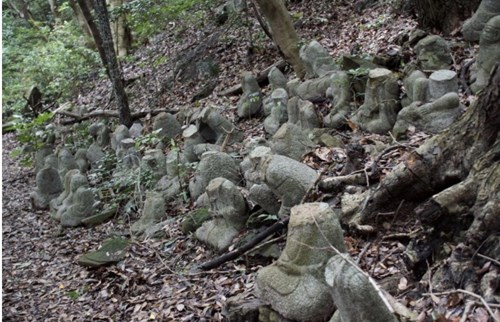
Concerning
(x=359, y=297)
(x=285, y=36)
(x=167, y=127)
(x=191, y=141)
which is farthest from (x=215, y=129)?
(x=359, y=297)

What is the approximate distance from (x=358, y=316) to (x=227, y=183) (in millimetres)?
2616

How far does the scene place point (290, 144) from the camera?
5.03m

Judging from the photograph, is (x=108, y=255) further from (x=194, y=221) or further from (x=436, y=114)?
(x=436, y=114)

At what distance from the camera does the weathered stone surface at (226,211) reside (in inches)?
180

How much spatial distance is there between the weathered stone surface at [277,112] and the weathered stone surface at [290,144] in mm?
1601

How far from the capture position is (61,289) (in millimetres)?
5430

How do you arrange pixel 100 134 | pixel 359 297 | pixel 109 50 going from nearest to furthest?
pixel 359 297 < pixel 109 50 < pixel 100 134

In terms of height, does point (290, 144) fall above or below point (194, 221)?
above

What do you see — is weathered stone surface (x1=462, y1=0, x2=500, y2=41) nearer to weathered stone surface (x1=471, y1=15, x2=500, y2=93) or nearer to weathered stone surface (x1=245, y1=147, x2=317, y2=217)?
weathered stone surface (x1=471, y1=15, x2=500, y2=93)

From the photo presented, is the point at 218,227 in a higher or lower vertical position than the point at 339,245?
lower

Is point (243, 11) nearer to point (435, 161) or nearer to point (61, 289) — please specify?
point (61, 289)

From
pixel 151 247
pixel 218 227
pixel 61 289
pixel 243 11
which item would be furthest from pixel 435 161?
pixel 243 11

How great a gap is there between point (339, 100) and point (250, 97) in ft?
6.91

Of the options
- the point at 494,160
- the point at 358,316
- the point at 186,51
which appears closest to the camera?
the point at 358,316
